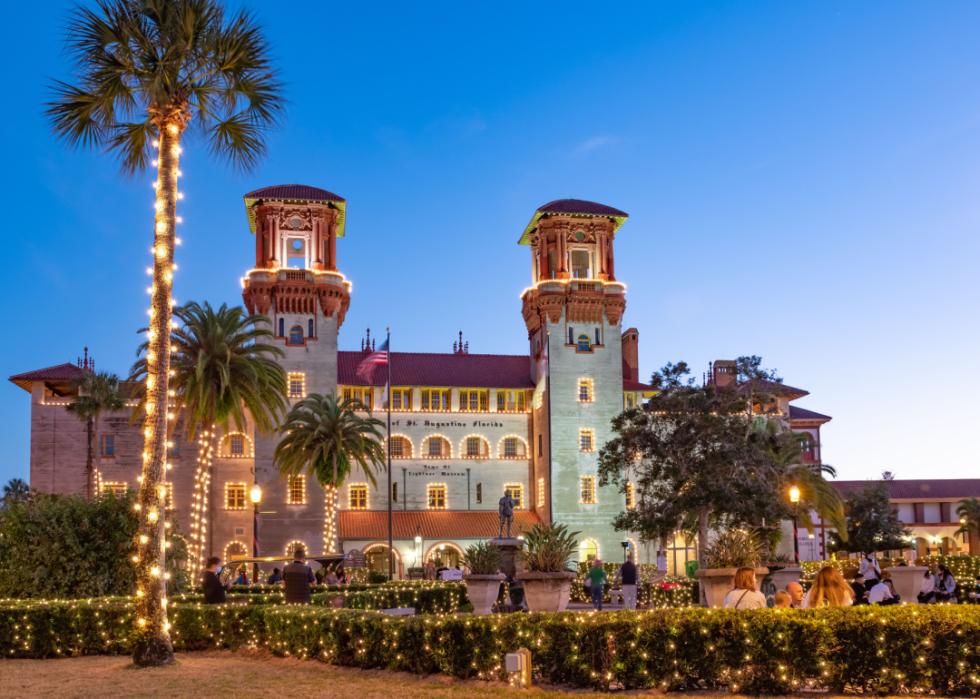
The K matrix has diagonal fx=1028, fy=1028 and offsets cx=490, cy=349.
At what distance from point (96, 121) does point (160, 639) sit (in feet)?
34.0

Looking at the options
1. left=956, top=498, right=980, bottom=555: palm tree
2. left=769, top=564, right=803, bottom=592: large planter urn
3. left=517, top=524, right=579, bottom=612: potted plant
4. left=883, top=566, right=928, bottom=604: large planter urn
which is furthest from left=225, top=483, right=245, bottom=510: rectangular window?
left=956, top=498, right=980, bottom=555: palm tree

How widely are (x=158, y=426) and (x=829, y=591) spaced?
12.5 meters

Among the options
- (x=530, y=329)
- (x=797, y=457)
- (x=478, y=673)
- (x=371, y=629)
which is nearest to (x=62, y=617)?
(x=371, y=629)

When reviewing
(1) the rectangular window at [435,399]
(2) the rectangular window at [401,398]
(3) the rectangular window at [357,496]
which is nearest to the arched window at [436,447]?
(1) the rectangular window at [435,399]

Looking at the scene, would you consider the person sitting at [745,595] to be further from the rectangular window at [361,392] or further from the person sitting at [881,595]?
the rectangular window at [361,392]

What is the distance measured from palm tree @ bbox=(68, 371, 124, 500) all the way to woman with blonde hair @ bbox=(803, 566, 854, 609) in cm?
5783

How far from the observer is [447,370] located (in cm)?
7862

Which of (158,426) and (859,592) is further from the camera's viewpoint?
(859,592)

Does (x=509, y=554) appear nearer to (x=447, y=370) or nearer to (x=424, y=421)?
(x=424, y=421)

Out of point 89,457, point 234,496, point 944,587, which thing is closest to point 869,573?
point 944,587

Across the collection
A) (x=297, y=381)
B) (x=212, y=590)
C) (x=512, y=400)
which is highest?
(x=297, y=381)

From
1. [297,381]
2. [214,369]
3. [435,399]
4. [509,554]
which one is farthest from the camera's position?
[435,399]

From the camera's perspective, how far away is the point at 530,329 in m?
79.6

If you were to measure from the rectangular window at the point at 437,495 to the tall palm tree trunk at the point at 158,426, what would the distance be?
55.8m
